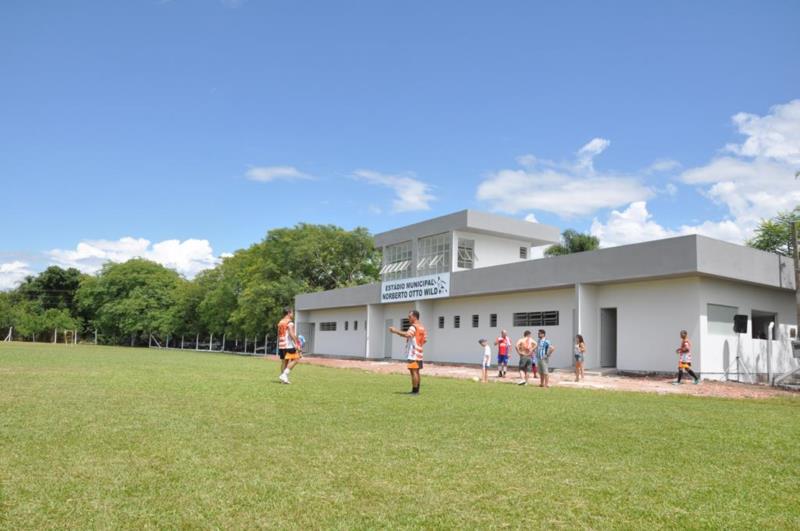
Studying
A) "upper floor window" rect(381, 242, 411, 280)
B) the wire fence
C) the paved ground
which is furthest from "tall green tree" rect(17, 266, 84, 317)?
the paved ground

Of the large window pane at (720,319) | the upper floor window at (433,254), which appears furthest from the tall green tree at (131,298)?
the large window pane at (720,319)

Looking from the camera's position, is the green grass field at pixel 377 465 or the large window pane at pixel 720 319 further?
the large window pane at pixel 720 319

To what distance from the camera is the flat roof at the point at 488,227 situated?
32219mm

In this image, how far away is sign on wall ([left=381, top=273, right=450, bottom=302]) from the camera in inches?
1292

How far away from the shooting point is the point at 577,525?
4.58m

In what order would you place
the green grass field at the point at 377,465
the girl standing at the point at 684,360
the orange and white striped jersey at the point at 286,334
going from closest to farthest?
the green grass field at the point at 377,465
the orange and white striped jersey at the point at 286,334
the girl standing at the point at 684,360

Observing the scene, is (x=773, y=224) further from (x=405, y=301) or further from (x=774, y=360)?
(x=405, y=301)

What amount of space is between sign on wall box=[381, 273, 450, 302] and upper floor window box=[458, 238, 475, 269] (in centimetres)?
137

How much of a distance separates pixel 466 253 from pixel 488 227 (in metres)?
1.83

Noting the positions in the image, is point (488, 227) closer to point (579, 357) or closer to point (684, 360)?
point (579, 357)

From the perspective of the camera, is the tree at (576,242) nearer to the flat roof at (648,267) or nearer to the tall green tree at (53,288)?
the flat roof at (648,267)

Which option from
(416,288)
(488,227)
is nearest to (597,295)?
(488,227)

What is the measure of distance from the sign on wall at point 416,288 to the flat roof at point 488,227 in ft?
8.08

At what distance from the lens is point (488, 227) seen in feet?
107
